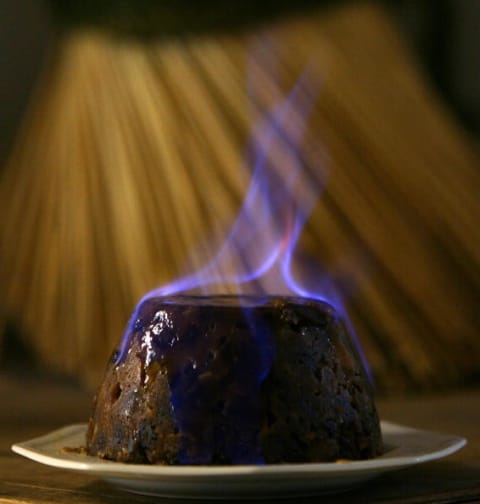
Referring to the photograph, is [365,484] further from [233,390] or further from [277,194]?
[277,194]

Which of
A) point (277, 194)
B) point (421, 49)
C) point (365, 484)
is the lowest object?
point (365, 484)

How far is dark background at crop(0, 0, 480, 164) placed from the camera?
1.39 m

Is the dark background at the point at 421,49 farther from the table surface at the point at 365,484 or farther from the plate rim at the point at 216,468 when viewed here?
the plate rim at the point at 216,468

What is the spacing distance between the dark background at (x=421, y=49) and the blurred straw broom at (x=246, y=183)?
191 mm

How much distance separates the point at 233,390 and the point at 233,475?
0.06 metres

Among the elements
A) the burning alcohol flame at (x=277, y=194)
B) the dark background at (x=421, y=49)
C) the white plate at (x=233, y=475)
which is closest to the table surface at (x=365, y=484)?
the white plate at (x=233, y=475)

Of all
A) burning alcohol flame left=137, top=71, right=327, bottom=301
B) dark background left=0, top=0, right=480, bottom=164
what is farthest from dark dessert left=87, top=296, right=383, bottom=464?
dark background left=0, top=0, right=480, bottom=164

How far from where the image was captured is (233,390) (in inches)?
25.2

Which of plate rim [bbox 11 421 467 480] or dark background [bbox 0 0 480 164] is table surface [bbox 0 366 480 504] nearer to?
plate rim [bbox 11 421 467 480]

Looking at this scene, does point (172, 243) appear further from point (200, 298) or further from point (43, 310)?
point (200, 298)

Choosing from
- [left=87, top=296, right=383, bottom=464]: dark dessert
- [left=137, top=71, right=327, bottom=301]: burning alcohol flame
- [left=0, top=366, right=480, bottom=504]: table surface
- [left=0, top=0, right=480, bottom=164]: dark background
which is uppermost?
[left=0, top=0, right=480, bottom=164]: dark background

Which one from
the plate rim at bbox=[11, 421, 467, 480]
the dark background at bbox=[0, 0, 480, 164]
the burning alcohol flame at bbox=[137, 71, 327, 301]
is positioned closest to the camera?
the plate rim at bbox=[11, 421, 467, 480]

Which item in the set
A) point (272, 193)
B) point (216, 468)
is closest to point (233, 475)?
point (216, 468)

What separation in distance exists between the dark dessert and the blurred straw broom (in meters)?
0.43
